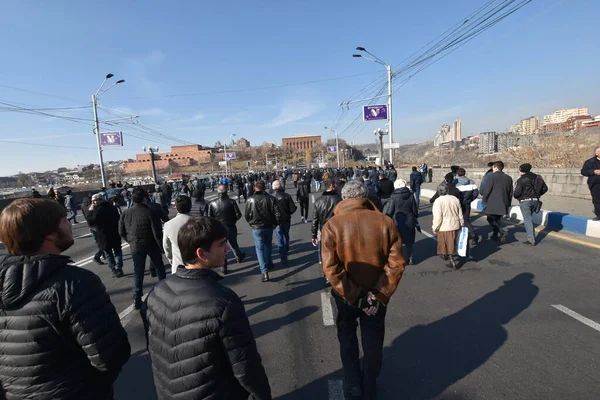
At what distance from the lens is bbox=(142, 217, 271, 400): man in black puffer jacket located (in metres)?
1.43

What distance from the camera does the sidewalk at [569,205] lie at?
879 centimetres

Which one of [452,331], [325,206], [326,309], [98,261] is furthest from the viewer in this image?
[98,261]

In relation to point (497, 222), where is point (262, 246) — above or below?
above

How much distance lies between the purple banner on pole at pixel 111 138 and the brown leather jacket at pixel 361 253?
26.0 m

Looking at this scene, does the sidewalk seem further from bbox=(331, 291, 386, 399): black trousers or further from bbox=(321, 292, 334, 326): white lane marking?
bbox=(331, 291, 386, 399): black trousers

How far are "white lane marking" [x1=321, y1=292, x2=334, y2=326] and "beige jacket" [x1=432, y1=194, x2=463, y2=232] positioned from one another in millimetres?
2600

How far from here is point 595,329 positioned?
3309 mm

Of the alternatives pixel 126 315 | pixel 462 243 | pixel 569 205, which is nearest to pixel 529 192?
pixel 462 243

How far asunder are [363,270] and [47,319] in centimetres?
198

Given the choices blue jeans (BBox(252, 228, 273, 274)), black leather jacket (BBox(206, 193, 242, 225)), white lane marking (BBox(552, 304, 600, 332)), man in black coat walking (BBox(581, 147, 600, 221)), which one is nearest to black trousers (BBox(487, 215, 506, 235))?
man in black coat walking (BBox(581, 147, 600, 221))

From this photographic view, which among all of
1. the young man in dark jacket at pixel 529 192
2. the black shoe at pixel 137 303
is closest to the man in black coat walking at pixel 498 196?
the young man in dark jacket at pixel 529 192

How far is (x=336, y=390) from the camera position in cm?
265

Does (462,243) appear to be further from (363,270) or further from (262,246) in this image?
(363,270)

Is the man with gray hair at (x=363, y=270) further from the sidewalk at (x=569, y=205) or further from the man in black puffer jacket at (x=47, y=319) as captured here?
the sidewalk at (x=569, y=205)
